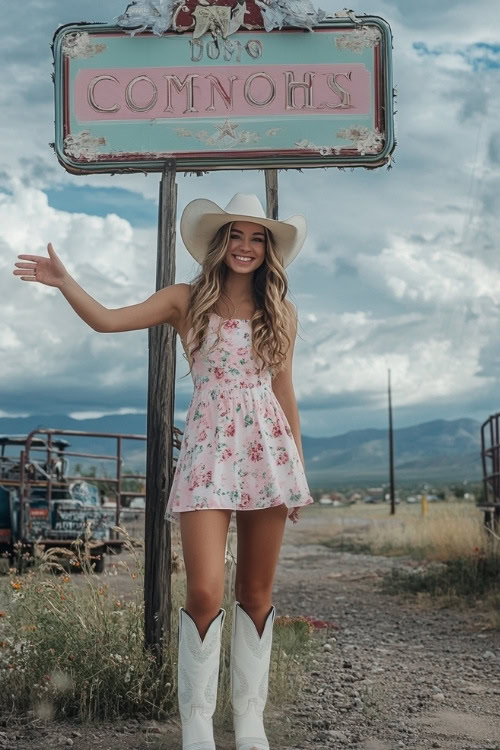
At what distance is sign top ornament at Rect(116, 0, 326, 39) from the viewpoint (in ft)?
17.8

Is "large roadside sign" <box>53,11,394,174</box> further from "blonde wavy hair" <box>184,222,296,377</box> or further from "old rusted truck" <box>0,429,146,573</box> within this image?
"old rusted truck" <box>0,429,146,573</box>

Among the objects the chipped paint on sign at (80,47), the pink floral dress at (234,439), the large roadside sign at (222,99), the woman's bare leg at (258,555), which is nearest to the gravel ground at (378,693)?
the woman's bare leg at (258,555)

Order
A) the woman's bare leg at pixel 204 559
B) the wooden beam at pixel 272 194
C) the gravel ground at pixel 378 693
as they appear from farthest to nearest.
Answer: the wooden beam at pixel 272 194
the gravel ground at pixel 378 693
the woman's bare leg at pixel 204 559

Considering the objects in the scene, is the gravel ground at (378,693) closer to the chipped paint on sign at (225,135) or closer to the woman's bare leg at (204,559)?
the woman's bare leg at (204,559)

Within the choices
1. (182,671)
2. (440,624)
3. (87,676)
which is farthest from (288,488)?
(440,624)

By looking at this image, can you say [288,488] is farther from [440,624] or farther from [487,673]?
[440,624]

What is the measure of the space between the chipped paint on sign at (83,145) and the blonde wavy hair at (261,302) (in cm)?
127

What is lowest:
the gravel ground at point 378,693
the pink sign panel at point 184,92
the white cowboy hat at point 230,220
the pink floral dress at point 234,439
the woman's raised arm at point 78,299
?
the gravel ground at point 378,693

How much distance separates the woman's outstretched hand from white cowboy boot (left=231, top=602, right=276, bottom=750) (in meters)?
1.66

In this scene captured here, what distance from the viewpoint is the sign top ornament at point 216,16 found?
543 cm

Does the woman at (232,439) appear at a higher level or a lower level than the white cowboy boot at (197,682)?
higher

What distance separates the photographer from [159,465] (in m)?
5.06

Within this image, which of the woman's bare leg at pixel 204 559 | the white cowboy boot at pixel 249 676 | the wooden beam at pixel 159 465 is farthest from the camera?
the wooden beam at pixel 159 465

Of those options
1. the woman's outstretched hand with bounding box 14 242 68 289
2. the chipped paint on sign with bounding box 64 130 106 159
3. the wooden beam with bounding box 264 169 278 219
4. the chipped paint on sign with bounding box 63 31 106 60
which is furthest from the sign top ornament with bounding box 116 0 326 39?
the woman's outstretched hand with bounding box 14 242 68 289
